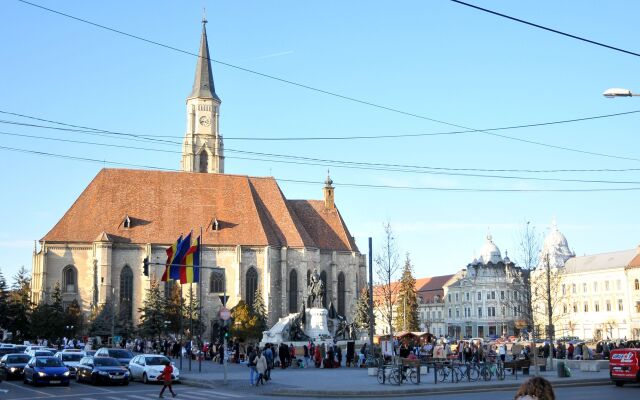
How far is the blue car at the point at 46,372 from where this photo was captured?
2934 cm

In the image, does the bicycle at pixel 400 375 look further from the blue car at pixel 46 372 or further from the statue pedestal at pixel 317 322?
the statue pedestal at pixel 317 322

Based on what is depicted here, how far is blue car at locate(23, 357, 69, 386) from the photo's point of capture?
29344 mm

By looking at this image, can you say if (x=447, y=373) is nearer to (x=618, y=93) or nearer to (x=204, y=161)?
(x=618, y=93)

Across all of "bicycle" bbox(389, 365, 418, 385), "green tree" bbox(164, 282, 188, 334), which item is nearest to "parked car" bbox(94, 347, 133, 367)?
"bicycle" bbox(389, 365, 418, 385)

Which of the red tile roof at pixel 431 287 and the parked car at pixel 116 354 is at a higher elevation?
the red tile roof at pixel 431 287

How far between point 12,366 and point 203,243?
43959 mm

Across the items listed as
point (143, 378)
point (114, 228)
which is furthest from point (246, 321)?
point (143, 378)

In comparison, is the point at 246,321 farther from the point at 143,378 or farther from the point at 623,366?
the point at 623,366

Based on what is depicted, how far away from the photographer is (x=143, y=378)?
32.0 meters

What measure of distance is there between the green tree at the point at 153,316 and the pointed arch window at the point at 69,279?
7.47 meters

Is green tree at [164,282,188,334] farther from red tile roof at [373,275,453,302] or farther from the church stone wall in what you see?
red tile roof at [373,275,453,302]

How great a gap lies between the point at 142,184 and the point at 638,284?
54.3 metres

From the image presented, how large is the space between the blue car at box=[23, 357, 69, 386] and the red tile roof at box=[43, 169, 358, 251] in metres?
45.8

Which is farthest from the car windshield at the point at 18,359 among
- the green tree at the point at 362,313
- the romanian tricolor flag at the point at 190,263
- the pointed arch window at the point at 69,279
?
the green tree at the point at 362,313
